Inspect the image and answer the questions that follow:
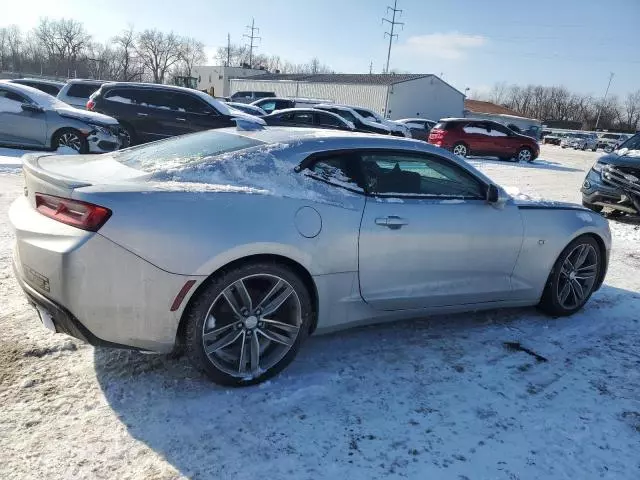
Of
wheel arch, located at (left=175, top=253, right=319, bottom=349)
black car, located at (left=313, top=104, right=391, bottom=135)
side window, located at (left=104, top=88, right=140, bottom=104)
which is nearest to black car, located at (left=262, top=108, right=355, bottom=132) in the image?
black car, located at (left=313, top=104, right=391, bottom=135)

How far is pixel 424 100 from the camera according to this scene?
4822cm

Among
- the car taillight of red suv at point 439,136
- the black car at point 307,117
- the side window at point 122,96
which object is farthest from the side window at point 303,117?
the car taillight of red suv at point 439,136

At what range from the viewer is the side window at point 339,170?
3174 mm

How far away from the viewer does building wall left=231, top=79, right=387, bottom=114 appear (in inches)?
1773

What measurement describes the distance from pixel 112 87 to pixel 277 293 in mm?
10968

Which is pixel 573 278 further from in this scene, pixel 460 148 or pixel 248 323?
pixel 460 148

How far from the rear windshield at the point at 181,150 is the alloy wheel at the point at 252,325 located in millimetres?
852

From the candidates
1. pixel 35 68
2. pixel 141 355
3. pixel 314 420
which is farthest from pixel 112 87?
pixel 35 68

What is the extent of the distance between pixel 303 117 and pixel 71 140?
700cm

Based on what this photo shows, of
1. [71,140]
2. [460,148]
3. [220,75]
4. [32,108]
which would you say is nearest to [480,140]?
[460,148]

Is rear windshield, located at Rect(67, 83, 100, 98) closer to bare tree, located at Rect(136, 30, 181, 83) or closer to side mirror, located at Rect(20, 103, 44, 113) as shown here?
side mirror, located at Rect(20, 103, 44, 113)

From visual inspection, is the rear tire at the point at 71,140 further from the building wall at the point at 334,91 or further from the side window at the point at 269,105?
the building wall at the point at 334,91

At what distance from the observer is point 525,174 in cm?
1591

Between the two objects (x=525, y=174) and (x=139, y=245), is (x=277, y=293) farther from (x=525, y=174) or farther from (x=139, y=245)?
(x=525, y=174)
